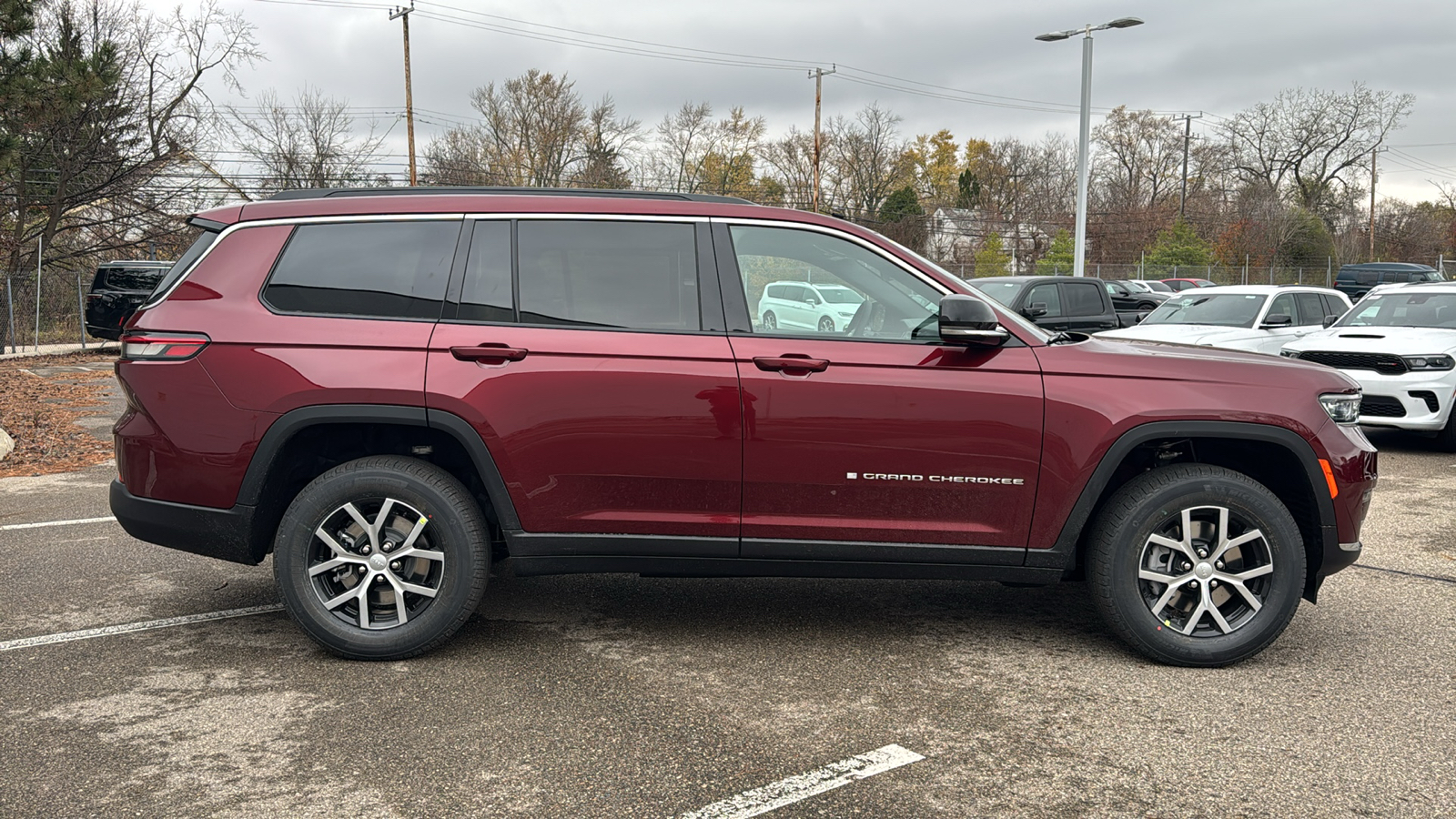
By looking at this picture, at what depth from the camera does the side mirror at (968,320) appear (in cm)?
393

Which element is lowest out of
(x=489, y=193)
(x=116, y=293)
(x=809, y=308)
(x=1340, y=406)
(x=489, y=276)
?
(x=1340, y=406)

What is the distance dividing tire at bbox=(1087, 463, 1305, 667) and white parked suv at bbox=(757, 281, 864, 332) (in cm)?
131

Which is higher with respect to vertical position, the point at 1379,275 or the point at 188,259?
the point at 1379,275

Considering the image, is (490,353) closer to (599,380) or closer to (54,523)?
(599,380)

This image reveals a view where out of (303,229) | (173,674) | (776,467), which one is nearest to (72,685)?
(173,674)

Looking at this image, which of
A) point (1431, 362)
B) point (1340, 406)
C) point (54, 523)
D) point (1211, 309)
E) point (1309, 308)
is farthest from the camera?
point (1309, 308)

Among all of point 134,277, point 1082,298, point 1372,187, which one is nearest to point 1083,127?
point 1082,298

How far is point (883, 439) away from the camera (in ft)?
13.4

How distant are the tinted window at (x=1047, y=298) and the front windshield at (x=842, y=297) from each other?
34.2 feet

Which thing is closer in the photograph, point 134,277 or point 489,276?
point 489,276

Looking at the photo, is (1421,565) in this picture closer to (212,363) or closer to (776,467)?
Answer: (776,467)

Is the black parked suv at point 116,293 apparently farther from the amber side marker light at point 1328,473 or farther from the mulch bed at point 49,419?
the amber side marker light at point 1328,473

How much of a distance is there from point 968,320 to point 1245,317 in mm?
10688

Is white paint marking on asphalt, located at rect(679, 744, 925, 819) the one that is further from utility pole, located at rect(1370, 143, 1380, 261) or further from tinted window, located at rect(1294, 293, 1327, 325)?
utility pole, located at rect(1370, 143, 1380, 261)
